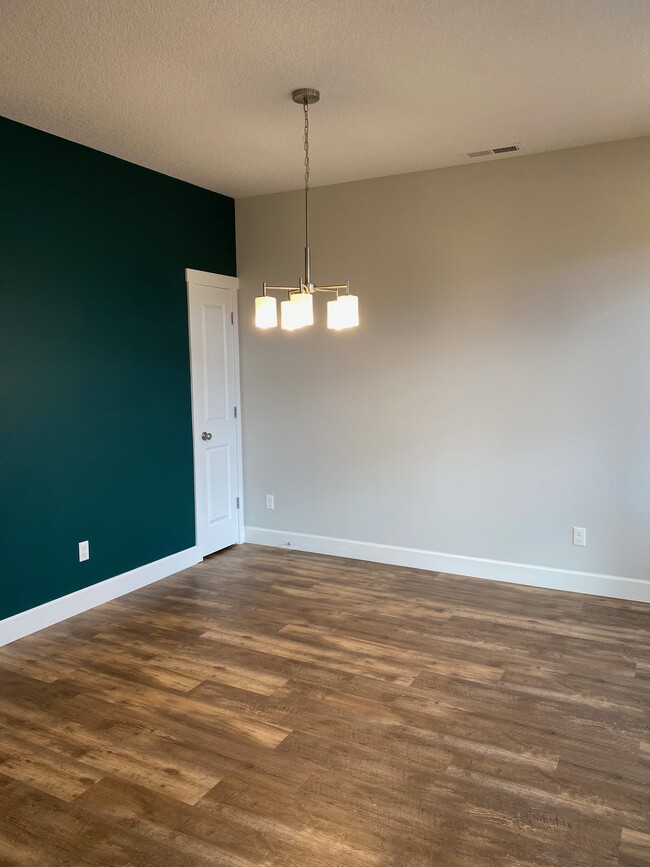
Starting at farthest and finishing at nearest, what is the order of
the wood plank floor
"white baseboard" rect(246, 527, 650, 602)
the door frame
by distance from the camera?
the door frame, "white baseboard" rect(246, 527, 650, 602), the wood plank floor

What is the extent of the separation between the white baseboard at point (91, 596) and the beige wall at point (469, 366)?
3.12ft

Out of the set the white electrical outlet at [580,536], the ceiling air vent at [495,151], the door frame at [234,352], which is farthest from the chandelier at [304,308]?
the white electrical outlet at [580,536]

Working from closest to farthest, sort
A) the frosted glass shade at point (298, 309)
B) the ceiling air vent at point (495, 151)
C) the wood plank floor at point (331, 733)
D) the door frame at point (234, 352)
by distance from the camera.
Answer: the wood plank floor at point (331, 733) < the frosted glass shade at point (298, 309) < the ceiling air vent at point (495, 151) < the door frame at point (234, 352)

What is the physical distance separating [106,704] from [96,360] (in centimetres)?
206

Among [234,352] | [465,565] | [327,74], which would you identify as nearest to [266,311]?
[327,74]

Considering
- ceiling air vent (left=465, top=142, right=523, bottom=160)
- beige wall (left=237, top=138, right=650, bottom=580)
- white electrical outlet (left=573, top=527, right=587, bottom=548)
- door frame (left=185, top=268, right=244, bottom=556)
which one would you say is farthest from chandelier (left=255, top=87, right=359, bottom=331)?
white electrical outlet (left=573, top=527, right=587, bottom=548)

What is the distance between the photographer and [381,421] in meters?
4.83

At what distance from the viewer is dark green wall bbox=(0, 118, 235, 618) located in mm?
3561

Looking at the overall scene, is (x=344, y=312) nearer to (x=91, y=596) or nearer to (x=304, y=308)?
(x=304, y=308)

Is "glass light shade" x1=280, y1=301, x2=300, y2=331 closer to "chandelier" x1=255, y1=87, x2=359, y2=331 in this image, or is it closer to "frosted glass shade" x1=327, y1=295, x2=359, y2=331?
"chandelier" x1=255, y1=87, x2=359, y2=331

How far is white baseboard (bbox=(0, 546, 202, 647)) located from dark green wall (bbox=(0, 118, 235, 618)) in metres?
0.05

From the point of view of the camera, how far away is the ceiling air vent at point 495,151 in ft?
13.1

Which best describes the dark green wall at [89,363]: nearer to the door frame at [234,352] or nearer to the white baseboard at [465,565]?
the door frame at [234,352]

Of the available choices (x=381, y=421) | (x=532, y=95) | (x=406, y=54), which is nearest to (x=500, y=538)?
(x=381, y=421)
